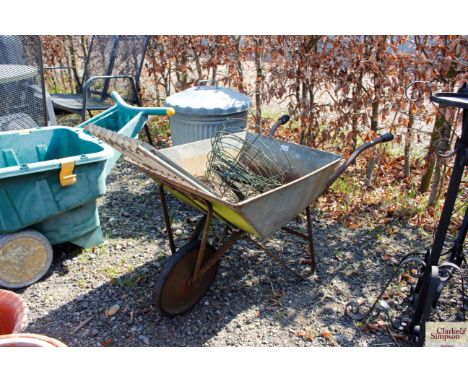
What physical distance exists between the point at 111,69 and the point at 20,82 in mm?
1547

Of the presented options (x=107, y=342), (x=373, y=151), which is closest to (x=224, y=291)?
(x=107, y=342)

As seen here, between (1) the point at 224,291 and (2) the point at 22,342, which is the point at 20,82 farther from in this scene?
(2) the point at 22,342

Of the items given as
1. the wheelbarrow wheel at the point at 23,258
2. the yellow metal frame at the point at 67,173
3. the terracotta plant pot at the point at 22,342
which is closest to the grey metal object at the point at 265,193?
the yellow metal frame at the point at 67,173

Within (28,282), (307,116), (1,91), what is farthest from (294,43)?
(28,282)

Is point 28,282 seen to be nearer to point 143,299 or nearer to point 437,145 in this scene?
point 143,299

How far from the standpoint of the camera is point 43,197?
2340 millimetres

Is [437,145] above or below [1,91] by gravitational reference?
below

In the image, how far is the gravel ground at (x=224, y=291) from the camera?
2143 mm

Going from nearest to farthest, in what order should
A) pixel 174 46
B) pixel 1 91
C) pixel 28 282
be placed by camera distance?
pixel 28 282
pixel 1 91
pixel 174 46

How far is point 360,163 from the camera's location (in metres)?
4.04

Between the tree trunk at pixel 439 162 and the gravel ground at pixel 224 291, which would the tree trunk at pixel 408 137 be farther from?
the gravel ground at pixel 224 291

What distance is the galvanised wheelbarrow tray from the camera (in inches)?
89.1

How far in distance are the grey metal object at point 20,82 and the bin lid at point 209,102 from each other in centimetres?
127

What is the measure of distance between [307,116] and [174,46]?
2.23 metres
